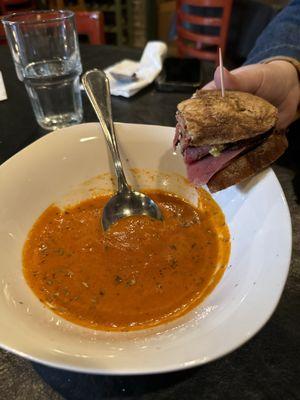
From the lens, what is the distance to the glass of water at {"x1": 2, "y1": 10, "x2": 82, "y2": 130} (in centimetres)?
149

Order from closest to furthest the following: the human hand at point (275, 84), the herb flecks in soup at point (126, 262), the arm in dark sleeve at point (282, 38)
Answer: the herb flecks in soup at point (126, 262) < the human hand at point (275, 84) < the arm in dark sleeve at point (282, 38)

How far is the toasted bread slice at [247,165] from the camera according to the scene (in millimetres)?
970

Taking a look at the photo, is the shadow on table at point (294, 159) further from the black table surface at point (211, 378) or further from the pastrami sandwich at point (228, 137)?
the black table surface at point (211, 378)

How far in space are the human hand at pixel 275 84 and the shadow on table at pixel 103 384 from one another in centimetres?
94

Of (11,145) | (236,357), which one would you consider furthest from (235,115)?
(11,145)

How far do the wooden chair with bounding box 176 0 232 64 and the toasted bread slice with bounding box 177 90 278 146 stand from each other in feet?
6.87

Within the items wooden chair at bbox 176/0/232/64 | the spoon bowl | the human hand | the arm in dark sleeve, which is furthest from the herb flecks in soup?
wooden chair at bbox 176/0/232/64

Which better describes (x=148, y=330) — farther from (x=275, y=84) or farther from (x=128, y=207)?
(x=275, y=84)

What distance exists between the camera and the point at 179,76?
189 centimetres

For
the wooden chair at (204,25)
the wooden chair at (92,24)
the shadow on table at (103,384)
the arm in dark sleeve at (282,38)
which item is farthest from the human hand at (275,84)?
the wooden chair at (204,25)

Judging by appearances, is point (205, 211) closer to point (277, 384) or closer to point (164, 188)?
point (164, 188)

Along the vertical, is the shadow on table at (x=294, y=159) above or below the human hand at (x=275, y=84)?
below

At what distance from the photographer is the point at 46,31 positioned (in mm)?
1513

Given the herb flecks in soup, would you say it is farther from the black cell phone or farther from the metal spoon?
the black cell phone
